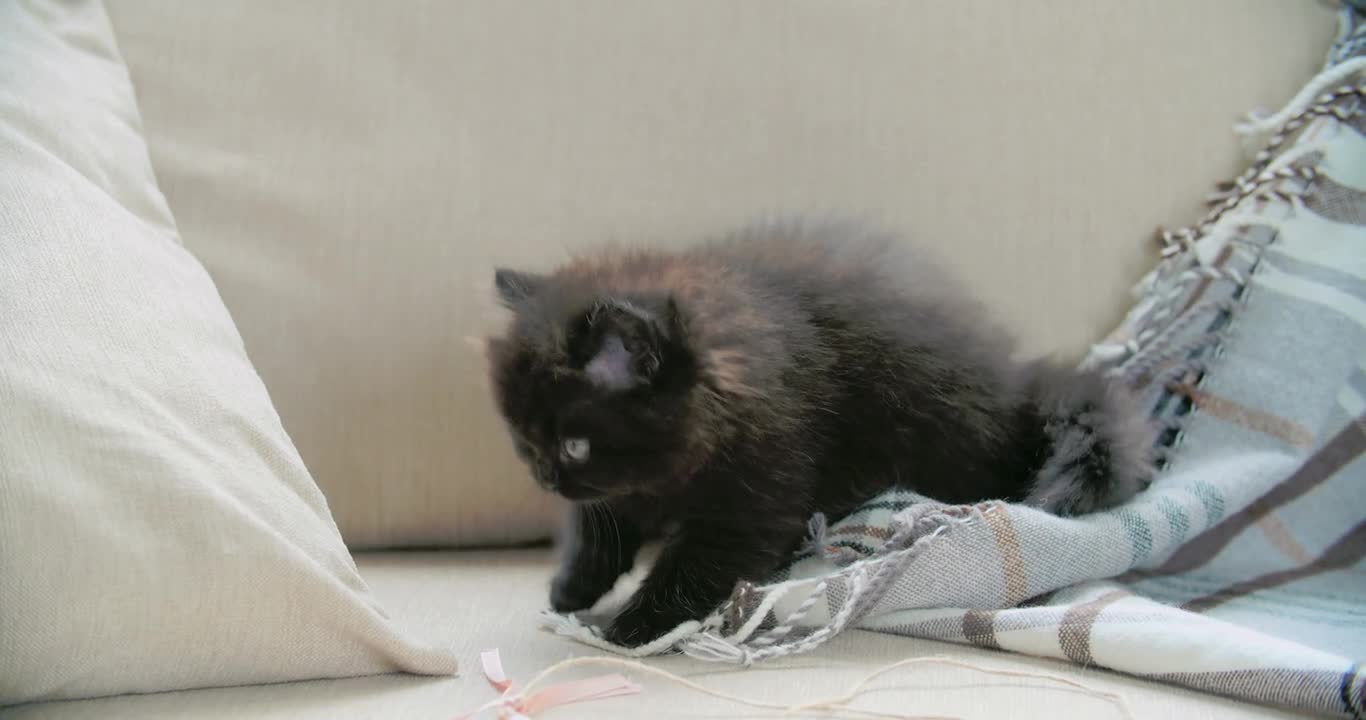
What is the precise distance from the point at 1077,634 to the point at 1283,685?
175 mm

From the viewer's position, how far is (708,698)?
0.96 meters

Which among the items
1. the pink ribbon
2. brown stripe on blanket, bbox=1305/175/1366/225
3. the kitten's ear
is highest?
brown stripe on blanket, bbox=1305/175/1366/225

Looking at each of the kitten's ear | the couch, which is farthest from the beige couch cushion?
the kitten's ear

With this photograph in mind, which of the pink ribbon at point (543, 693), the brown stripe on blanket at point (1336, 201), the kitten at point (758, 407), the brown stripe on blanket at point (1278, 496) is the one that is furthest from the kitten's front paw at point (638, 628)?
the brown stripe on blanket at point (1336, 201)

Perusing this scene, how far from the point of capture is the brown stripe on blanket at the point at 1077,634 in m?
1.03

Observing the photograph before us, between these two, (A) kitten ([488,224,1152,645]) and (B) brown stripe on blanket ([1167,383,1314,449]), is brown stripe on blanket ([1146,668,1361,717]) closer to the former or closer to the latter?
(A) kitten ([488,224,1152,645])

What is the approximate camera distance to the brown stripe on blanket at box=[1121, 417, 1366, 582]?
139 centimetres

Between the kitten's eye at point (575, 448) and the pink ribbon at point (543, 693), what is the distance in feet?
0.79

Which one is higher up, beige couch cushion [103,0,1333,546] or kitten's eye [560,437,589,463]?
beige couch cushion [103,0,1333,546]

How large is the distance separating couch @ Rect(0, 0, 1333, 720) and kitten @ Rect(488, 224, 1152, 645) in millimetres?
156

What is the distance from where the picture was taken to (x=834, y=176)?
61.1 inches

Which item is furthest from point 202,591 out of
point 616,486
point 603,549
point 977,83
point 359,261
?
point 977,83

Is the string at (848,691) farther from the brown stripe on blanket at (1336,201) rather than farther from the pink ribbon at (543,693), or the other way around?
the brown stripe on blanket at (1336,201)

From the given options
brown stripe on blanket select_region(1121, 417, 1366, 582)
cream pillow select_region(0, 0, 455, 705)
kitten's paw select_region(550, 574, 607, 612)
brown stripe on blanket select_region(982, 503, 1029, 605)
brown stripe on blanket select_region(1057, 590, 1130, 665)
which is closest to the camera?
cream pillow select_region(0, 0, 455, 705)
